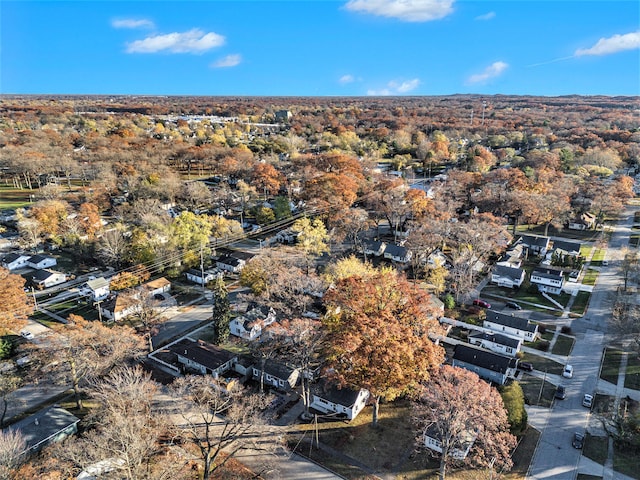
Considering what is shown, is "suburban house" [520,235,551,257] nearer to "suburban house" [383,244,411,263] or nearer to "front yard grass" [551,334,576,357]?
"suburban house" [383,244,411,263]

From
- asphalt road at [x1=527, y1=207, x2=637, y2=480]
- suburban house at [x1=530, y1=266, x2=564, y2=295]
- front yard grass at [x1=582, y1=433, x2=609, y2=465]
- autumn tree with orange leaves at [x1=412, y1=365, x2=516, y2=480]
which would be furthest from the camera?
suburban house at [x1=530, y1=266, x2=564, y2=295]

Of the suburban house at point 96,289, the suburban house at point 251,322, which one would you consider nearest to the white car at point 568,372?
the suburban house at point 251,322

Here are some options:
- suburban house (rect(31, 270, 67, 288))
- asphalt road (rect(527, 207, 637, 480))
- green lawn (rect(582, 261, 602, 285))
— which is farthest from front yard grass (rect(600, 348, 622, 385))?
suburban house (rect(31, 270, 67, 288))

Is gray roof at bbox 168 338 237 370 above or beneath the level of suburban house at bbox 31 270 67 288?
beneath

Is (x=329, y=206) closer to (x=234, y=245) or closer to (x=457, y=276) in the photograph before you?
(x=234, y=245)

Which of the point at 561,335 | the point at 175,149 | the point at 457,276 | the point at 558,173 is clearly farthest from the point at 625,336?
the point at 175,149

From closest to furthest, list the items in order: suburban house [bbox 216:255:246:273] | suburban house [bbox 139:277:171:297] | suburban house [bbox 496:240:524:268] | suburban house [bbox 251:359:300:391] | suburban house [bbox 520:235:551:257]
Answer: suburban house [bbox 251:359:300:391], suburban house [bbox 139:277:171:297], suburban house [bbox 216:255:246:273], suburban house [bbox 496:240:524:268], suburban house [bbox 520:235:551:257]

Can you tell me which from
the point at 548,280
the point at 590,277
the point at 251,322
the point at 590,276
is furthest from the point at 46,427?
the point at 590,276

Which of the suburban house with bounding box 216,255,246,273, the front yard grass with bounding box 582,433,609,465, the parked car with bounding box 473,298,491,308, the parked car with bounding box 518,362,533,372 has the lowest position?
the front yard grass with bounding box 582,433,609,465
